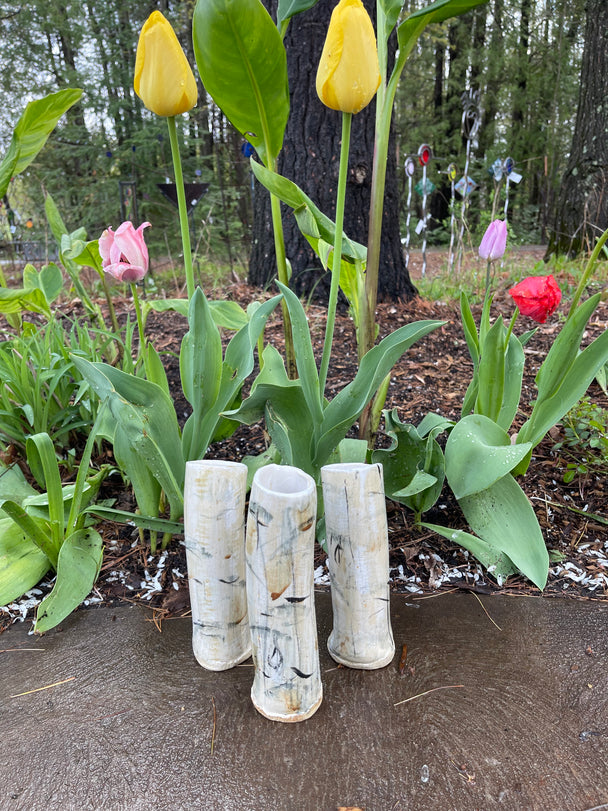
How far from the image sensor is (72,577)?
116 centimetres

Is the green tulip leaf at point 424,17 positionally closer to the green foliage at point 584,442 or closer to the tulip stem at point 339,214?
the tulip stem at point 339,214

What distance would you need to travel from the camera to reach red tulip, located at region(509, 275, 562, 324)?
1261 mm

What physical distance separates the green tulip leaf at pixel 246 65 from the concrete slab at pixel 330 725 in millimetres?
1113

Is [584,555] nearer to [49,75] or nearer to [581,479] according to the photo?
[581,479]

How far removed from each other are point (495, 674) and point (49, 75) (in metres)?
11.3

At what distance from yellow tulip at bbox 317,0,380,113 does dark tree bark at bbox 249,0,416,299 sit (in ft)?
4.42

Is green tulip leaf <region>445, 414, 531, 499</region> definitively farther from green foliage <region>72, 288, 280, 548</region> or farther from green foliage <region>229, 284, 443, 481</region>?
green foliage <region>72, 288, 280, 548</region>

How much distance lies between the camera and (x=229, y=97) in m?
1.19

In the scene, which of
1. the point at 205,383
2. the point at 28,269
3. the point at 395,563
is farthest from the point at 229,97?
the point at 28,269

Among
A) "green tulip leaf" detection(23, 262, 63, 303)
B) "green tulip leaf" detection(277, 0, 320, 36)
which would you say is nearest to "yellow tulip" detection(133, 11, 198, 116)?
"green tulip leaf" detection(277, 0, 320, 36)

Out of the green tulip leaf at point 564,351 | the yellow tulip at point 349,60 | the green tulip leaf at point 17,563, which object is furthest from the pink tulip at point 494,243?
the green tulip leaf at point 17,563

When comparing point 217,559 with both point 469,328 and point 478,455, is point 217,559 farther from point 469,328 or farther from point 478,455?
point 469,328

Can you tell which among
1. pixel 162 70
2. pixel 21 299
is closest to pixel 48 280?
pixel 21 299

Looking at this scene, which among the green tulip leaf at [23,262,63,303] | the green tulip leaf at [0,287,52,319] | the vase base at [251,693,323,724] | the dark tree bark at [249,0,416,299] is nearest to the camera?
the vase base at [251,693,323,724]
